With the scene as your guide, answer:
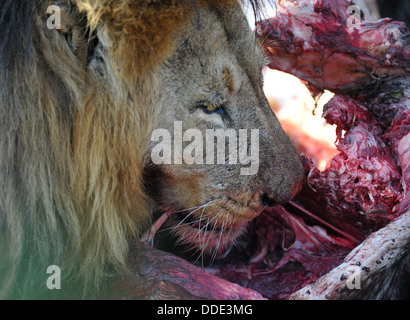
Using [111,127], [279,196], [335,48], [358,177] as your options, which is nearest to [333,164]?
[358,177]

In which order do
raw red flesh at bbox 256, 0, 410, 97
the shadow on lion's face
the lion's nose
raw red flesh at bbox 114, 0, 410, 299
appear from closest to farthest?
the shadow on lion's face → the lion's nose → raw red flesh at bbox 114, 0, 410, 299 → raw red flesh at bbox 256, 0, 410, 97

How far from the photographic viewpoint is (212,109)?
228cm

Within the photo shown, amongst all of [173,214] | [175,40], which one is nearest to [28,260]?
[173,214]

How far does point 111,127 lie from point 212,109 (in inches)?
16.3

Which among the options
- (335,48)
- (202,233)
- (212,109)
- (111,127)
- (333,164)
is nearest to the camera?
(111,127)

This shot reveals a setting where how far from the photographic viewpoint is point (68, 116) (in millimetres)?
2088

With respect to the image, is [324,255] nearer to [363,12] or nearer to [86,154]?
[86,154]

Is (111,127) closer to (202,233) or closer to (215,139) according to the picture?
(215,139)

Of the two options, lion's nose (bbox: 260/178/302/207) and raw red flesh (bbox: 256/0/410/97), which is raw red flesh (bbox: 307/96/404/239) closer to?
raw red flesh (bbox: 256/0/410/97)

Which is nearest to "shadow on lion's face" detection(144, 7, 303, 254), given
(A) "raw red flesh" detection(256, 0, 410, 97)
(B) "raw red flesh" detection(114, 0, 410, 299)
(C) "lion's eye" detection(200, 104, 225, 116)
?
(C) "lion's eye" detection(200, 104, 225, 116)

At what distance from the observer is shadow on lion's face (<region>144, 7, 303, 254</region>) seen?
87.0 inches

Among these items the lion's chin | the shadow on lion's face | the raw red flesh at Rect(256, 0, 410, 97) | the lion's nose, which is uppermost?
the raw red flesh at Rect(256, 0, 410, 97)

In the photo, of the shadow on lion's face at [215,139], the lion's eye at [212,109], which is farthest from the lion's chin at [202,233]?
the lion's eye at [212,109]
